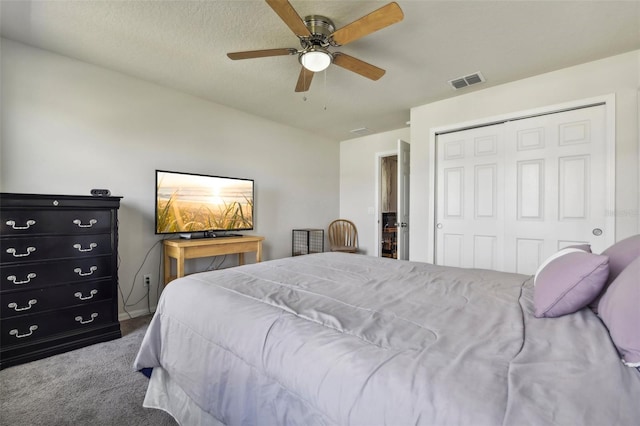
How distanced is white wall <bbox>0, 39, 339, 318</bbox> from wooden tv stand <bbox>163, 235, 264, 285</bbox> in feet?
0.57

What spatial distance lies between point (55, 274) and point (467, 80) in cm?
411

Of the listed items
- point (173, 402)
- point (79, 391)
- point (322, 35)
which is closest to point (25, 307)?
point (79, 391)

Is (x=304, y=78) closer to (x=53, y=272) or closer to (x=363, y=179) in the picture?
(x=53, y=272)

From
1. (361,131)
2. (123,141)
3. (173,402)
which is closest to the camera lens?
(173,402)

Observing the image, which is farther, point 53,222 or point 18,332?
point 53,222

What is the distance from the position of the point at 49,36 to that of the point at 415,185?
389 cm

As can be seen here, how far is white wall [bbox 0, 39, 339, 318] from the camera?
7.91ft

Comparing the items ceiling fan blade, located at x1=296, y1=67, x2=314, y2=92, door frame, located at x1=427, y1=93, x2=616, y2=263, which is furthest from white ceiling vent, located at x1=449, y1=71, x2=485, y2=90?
ceiling fan blade, located at x1=296, y1=67, x2=314, y2=92

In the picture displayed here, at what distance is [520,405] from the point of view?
59 cm

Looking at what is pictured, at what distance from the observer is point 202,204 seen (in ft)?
11.1

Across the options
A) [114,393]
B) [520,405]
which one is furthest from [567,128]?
[114,393]

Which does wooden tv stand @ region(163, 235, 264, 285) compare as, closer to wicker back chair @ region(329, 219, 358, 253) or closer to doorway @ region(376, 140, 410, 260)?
wicker back chair @ region(329, 219, 358, 253)

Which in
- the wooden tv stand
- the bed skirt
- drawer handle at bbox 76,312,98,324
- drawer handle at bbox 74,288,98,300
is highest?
the wooden tv stand

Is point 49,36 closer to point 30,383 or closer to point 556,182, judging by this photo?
point 30,383
